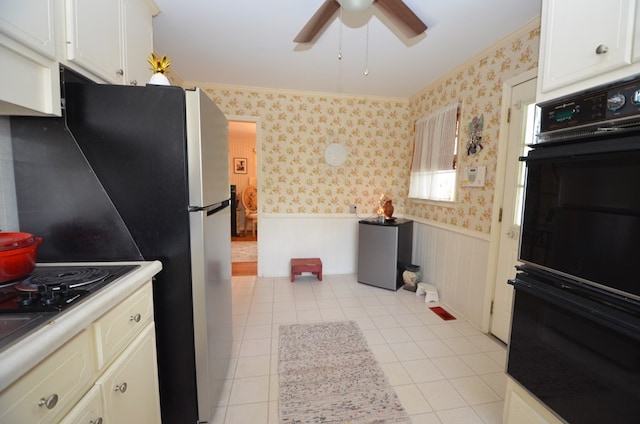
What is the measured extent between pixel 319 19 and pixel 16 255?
1.80 meters

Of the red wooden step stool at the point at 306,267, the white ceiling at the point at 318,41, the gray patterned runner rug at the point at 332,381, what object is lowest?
the gray patterned runner rug at the point at 332,381

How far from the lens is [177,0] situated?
69.7 inches

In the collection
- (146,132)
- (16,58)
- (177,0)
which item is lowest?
(146,132)

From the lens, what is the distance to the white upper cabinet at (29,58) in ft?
2.63

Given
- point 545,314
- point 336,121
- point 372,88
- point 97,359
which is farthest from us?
point 336,121

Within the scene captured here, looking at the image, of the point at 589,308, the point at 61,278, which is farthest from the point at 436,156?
the point at 61,278

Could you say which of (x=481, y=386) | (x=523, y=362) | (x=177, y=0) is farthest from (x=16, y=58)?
(x=481, y=386)

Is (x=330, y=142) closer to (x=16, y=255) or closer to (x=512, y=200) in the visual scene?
(x=512, y=200)

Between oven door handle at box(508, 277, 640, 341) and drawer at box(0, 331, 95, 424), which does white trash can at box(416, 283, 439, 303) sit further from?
drawer at box(0, 331, 95, 424)

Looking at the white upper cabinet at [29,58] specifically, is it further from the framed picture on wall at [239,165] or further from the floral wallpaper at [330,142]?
the framed picture on wall at [239,165]

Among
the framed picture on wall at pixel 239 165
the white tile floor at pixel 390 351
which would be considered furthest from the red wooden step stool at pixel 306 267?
the framed picture on wall at pixel 239 165

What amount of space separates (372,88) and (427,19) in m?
1.46

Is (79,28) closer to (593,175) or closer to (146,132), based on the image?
(146,132)

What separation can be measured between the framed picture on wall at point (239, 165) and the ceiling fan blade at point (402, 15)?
231 inches
